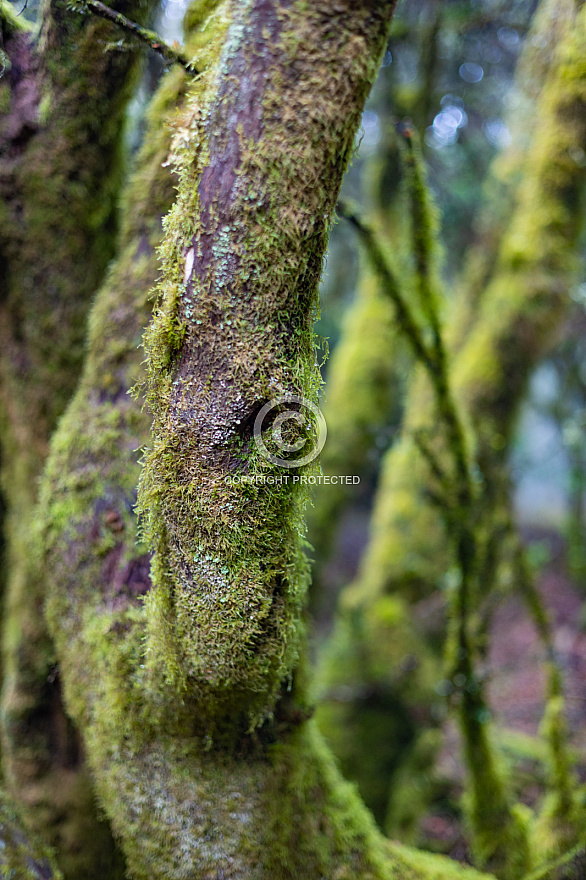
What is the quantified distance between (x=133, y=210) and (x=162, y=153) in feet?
0.69

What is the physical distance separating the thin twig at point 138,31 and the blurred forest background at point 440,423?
0.93 meters

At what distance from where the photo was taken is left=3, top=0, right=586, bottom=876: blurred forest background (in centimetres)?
275

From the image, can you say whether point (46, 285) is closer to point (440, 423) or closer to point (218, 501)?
point (218, 501)

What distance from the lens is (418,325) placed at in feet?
7.70

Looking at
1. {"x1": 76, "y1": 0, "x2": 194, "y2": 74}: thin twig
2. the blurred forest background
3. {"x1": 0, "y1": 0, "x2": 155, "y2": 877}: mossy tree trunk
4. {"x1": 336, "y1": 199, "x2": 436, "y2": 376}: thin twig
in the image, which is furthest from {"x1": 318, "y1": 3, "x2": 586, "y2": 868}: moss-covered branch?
{"x1": 76, "y1": 0, "x2": 194, "y2": 74}: thin twig

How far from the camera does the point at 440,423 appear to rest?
2.67 metres

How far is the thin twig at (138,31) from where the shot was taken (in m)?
1.29

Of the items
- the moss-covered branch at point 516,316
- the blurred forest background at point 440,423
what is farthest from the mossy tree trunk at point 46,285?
the moss-covered branch at point 516,316

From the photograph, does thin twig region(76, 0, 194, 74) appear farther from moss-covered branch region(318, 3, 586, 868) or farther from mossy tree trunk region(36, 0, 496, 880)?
moss-covered branch region(318, 3, 586, 868)

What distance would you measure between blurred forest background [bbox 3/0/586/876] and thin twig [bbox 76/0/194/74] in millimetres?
933

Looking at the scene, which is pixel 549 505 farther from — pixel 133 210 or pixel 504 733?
pixel 133 210

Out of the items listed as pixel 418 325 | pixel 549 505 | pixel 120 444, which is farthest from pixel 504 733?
pixel 549 505

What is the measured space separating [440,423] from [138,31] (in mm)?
1927

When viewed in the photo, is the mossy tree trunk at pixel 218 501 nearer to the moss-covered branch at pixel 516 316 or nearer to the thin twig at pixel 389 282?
the thin twig at pixel 389 282
